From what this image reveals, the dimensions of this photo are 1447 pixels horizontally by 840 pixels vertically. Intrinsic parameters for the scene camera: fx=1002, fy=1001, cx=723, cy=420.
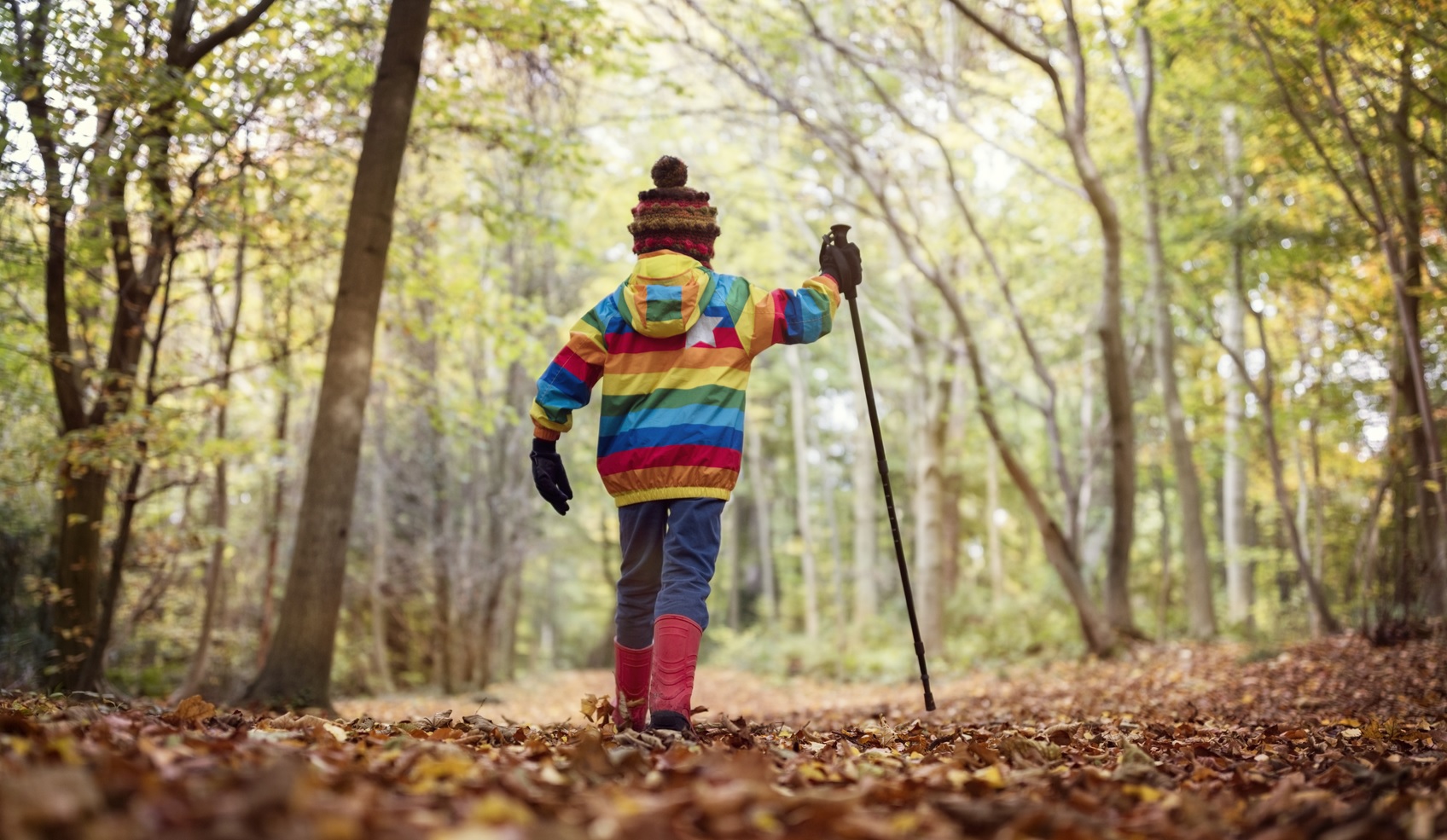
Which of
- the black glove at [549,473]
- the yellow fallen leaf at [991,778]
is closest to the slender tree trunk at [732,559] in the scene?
the black glove at [549,473]

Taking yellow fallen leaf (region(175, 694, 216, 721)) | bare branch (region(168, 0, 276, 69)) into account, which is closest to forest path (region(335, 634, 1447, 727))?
yellow fallen leaf (region(175, 694, 216, 721))

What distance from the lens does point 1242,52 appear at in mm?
9477

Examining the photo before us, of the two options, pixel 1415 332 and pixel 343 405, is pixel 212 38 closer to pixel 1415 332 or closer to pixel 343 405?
pixel 343 405

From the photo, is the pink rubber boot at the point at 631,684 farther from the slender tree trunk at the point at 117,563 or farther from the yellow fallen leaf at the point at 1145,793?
the slender tree trunk at the point at 117,563

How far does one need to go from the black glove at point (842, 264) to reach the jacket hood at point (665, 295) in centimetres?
77

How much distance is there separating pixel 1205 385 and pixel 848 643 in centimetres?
826

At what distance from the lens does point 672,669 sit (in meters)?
3.44

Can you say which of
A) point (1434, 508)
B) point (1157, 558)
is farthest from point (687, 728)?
point (1157, 558)

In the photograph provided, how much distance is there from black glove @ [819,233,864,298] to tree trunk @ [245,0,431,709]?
3.15 metres

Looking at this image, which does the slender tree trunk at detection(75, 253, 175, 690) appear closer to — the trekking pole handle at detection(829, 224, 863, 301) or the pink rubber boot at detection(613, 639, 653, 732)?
the pink rubber boot at detection(613, 639, 653, 732)

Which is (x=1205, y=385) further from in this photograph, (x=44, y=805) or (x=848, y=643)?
(x=44, y=805)

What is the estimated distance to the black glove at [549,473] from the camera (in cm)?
396

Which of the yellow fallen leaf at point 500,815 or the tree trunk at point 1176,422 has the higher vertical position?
the tree trunk at point 1176,422

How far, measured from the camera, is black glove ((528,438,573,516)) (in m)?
3.96
